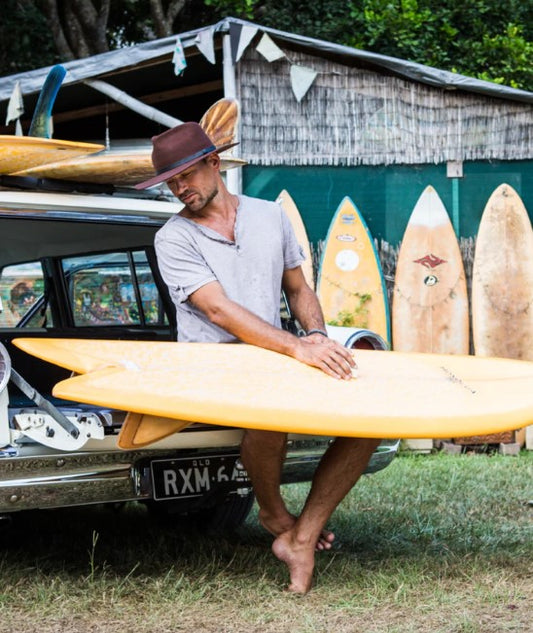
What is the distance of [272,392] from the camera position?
11.8ft

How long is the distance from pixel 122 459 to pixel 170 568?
31.0 inches

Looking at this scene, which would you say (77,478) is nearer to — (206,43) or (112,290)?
(112,290)

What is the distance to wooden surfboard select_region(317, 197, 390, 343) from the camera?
27.0ft

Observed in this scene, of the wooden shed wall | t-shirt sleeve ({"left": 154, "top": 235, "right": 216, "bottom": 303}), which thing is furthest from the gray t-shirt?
the wooden shed wall

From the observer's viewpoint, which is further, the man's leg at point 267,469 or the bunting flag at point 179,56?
the bunting flag at point 179,56

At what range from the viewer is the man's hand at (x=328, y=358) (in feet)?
12.4

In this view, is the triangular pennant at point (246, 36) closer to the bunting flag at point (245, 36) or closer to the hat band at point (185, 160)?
the bunting flag at point (245, 36)

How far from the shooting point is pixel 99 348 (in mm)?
3912

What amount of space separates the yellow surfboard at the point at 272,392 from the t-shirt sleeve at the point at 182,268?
0.75 feet

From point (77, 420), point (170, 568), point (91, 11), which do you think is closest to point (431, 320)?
point (170, 568)

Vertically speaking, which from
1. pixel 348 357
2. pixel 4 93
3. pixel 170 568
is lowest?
pixel 170 568

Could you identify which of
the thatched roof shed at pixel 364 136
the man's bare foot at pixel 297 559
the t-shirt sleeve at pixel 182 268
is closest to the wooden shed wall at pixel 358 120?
the thatched roof shed at pixel 364 136

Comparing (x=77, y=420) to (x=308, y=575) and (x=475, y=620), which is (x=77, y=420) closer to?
(x=308, y=575)

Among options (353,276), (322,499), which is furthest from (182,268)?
(353,276)
